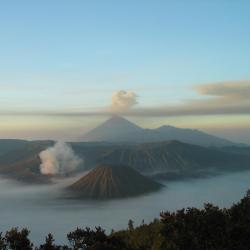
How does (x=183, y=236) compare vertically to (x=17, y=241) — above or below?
above

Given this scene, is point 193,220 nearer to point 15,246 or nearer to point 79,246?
point 79,246

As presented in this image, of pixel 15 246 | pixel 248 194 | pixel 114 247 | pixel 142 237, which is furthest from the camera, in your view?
pixel 248 194

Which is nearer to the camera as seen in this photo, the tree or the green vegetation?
the tree

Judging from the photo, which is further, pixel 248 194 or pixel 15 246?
pixel 248 194

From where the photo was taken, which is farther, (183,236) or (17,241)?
(183,236)

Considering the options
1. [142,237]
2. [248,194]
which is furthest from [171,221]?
[248,194]

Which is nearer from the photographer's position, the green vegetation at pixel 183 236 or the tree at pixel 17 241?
the tree at pixel 17 241

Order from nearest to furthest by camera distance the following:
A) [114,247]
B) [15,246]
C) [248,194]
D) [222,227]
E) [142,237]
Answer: [15,246], [114,247], [222,227], [142,237], [248,194]

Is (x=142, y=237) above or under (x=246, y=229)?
under

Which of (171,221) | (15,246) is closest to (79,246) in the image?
(15,246)
